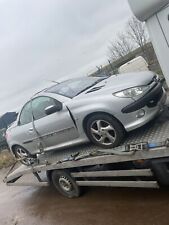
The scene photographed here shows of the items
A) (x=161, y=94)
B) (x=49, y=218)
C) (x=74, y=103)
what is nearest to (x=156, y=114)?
(x=161, y=94)

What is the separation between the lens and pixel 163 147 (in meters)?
5.00

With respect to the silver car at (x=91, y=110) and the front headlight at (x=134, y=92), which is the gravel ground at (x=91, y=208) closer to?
the silver car at (x=91, y=110)

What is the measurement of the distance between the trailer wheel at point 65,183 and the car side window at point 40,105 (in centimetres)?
116

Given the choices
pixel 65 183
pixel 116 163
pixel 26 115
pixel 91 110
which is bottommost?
pixel 65 183

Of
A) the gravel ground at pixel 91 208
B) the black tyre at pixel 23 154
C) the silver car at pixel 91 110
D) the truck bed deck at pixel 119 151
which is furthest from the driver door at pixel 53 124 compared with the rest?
the gravel ground at pixel 91 208

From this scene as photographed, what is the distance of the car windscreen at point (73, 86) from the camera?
6.95 m

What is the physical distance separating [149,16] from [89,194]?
3835 millimetres

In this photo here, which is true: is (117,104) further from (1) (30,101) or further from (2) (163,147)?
(1) (30,101)

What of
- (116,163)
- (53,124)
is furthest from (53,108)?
(116,163)

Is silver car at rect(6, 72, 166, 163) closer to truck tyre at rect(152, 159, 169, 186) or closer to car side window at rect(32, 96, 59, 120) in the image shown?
car side window at rect(32, 96, 59, 120)

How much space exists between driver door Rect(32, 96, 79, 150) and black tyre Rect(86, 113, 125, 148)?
509 millimetres

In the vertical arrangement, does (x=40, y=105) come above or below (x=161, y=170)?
above

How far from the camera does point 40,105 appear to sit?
757cm

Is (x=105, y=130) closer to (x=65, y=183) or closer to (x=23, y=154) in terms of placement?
(x=65, y=183)
